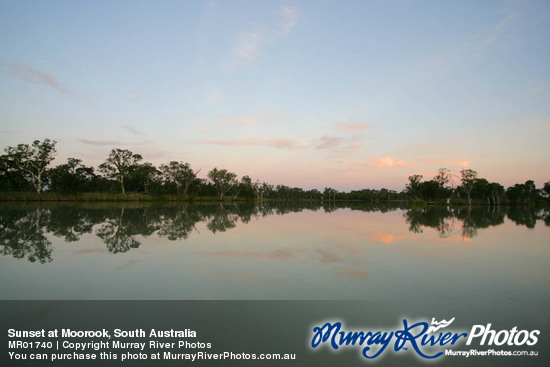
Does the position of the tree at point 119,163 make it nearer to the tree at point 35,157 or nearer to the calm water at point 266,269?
the tree at point 35,157

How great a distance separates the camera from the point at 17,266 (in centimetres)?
589

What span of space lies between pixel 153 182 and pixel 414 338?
6762 centimetres

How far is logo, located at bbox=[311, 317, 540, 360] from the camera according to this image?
312 centimetres

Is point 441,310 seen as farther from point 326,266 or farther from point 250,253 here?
point 250,253

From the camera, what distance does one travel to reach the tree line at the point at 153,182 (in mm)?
45963

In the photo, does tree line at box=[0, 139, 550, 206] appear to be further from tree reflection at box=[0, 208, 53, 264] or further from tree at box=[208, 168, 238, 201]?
tree reflection at box=[0, 208, 53, 264]

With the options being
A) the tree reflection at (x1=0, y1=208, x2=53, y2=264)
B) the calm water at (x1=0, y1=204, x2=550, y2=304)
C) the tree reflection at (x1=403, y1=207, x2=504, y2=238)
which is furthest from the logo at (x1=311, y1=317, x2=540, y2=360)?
the tree reflection at (x1=403, y1=207, x2=504, y2=238)

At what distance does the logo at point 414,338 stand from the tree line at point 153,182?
49847 millimetres

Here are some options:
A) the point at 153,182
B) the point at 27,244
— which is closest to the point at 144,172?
the point at 153,182

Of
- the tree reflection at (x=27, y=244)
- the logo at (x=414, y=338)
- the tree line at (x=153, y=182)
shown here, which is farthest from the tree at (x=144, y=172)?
the logo at (x=414, y=338)

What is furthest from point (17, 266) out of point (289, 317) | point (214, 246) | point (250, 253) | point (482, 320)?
point (482, 320)

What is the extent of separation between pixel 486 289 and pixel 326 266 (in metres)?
2.97

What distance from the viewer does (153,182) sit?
64.2m

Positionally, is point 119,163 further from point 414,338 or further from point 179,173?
point 414,338
